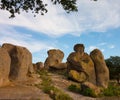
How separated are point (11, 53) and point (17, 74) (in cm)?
202

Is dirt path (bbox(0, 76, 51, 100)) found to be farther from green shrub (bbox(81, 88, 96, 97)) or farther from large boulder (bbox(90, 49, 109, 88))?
large boulder (bbox(90, 49, 109, 88))

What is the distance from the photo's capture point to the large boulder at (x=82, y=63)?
38500mm

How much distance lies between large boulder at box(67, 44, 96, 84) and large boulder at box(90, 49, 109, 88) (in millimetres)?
529

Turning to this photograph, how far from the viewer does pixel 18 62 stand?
30359 millimetres

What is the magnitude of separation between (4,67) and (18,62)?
2.21 metres

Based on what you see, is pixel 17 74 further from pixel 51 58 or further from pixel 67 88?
pixel 51 58

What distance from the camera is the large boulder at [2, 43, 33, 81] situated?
1194 inches

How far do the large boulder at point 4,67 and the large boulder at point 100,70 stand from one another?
524 inches

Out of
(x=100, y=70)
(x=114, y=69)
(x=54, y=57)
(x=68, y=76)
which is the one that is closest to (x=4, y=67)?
(x=68, y=76)

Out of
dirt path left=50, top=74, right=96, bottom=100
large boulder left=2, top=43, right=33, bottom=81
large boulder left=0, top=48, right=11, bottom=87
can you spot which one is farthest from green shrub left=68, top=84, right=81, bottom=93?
large boulder left=0, top=48, right=11, bottom=87

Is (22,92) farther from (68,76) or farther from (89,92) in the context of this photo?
(68,76)

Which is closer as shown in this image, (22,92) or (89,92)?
(22,92)

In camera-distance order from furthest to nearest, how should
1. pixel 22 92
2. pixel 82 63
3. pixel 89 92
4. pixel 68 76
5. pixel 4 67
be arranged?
pixel 82 63 < pixel 68 76 < pixel 89 92 < pixel 4 67 < pixel 22 92

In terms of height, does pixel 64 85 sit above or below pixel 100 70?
below
